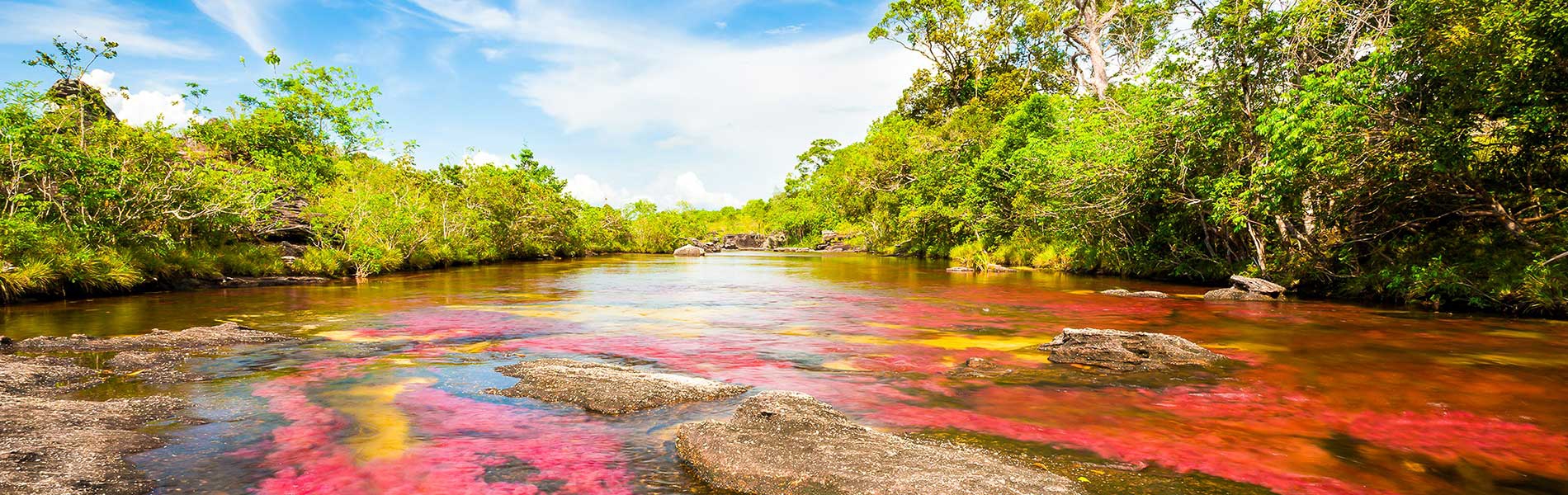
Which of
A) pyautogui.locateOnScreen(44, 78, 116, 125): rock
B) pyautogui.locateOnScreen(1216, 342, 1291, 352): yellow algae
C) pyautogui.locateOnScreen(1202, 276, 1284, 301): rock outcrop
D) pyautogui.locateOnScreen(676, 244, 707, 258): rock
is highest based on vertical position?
pyautogui.locateOnScreen(44, 78, 116, 125): rock

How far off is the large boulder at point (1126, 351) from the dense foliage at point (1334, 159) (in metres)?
7.09

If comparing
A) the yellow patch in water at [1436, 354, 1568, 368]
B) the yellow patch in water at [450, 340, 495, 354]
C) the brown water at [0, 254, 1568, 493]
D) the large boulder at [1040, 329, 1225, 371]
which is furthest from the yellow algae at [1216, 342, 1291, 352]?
the yellow patch in water at [450, 340, 495, 354]

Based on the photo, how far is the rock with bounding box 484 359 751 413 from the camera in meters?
6.36

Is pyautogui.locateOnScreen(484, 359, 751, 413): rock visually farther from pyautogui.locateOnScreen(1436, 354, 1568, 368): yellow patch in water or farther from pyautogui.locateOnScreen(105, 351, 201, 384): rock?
pyautogui.locateOnScreen(1436, 354, 1568, 368): yellow patch in water

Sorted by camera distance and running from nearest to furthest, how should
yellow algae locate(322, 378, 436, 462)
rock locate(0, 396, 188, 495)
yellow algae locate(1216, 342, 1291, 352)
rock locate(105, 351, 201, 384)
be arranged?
rock locate(0, 396, 188, 495) → yellow algae locate(322, 378, 436, 462) → rock locate(105, 351, 201, 384) → yellow algae locate(1216, 342, 1291, 352)

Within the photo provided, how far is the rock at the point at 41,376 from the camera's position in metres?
6.33

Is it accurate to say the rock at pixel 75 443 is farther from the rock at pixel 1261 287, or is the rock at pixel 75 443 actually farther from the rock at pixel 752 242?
the rock at pixel 752 242

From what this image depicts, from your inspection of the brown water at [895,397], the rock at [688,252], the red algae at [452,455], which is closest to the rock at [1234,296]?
the brown water at [895,397]

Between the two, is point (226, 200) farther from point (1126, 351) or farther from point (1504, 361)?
point (1504, 361)

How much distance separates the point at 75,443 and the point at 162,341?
540cm

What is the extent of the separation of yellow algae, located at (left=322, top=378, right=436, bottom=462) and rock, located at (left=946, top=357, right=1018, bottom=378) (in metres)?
5.49

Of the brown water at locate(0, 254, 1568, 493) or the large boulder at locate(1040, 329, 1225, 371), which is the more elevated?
the large boulder at locate(1040, 329, 1225, 371)

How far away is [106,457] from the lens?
180 inches

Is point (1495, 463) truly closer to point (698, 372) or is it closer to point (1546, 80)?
point (698, 372)
